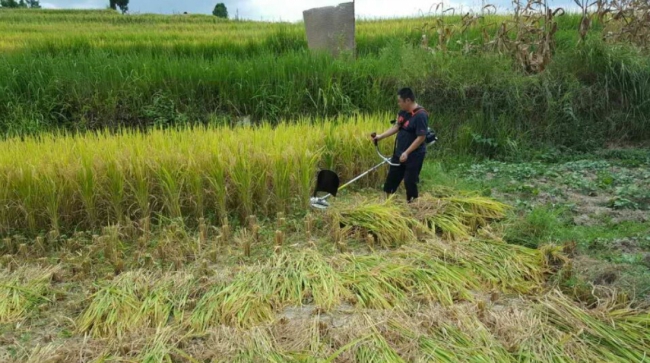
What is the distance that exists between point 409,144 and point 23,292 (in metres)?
3.02

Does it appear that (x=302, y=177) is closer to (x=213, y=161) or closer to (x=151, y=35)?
(x=213, y=161)

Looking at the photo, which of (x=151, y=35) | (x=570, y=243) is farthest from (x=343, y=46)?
(x=570, y=243)

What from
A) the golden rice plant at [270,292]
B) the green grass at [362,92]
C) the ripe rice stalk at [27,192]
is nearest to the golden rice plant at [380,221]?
the golden rice plant at [270,292]

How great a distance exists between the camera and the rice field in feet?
8.67

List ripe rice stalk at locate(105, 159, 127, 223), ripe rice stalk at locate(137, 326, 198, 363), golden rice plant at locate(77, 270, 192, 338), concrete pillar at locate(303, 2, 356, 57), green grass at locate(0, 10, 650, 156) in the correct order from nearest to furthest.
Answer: ripe rice stalk at locate(137, 326, 198, 363) → golden rice plant at locate(77, 270, 192, 338) → ripe rice stalk at locate(105, 159, 127, 223) → green grass at locate(0, 10, 650, 156) → concrete pillar at locate(303, 2, 356, 57)

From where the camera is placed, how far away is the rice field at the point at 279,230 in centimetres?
264

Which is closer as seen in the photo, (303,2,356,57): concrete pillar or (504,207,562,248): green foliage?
(504,207,562,248): green foliage

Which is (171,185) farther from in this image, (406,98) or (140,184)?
(406,98)

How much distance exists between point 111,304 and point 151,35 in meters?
8.65

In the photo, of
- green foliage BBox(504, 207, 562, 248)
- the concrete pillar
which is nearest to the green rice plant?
green foliage BBox(504, 207, 562, 248)

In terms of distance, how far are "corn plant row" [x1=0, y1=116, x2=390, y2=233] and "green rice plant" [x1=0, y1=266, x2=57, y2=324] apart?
617mm

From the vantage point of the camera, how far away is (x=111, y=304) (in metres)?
2.87

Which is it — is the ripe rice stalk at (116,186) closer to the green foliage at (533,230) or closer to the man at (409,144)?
the man at (409,144)

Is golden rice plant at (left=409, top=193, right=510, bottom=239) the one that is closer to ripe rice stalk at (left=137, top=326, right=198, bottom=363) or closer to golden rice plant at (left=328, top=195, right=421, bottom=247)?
golden rice plant at (left=328, top=195, right=421, bottom=247)
